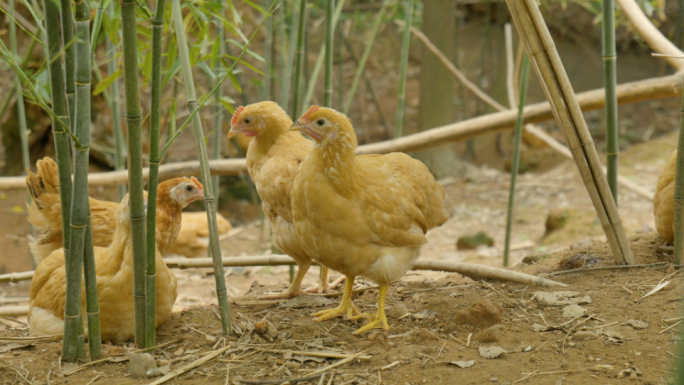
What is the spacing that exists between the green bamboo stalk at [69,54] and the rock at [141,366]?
2.72 feet

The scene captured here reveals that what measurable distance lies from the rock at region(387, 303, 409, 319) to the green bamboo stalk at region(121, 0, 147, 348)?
1.09 metres

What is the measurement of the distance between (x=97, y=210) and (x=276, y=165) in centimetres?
111

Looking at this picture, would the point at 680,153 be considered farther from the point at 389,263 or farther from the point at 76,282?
the point at 76,282

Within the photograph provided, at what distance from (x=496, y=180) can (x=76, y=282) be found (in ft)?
22.2

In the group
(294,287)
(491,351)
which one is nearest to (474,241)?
(294,287)

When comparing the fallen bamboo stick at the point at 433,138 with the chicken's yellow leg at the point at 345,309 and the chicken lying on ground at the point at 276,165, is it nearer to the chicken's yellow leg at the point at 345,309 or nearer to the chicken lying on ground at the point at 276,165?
the chicken lying on ground at the point at 276,165

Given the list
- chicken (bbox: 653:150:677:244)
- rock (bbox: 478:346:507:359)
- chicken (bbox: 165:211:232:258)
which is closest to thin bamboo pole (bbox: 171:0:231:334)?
rock (bbox: 478:346:507:359)

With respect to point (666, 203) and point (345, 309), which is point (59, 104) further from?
point (666, 203)

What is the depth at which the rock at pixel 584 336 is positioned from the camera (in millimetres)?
2096

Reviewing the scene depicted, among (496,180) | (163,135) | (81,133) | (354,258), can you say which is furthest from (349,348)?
(496,180)

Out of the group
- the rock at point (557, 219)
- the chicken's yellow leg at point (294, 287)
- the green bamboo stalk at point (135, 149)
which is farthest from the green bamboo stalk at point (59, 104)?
the rock at point (557, 219)

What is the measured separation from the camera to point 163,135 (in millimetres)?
5559

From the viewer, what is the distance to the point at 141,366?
1.99 meters

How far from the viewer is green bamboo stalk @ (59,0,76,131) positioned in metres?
1.70
